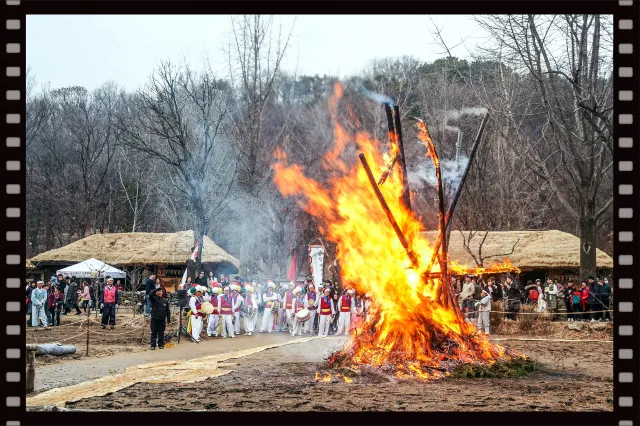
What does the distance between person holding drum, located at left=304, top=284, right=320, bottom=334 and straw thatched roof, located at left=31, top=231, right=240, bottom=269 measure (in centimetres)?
1567

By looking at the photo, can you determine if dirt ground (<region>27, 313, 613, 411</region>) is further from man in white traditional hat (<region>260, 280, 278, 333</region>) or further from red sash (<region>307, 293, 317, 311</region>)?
man in white traditional hat (<region>260, 280, 278, 333</region>)

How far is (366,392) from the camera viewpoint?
42.9 ft

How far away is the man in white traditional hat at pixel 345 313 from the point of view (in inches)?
1064

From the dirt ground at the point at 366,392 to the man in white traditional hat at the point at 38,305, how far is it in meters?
13.7

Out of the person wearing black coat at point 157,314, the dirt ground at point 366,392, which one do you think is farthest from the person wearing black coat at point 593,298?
the person wearing black coat at point 157,314

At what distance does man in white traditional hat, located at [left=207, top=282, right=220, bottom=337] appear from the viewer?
25797mm

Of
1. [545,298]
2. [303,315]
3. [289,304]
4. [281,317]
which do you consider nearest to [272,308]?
[281,317]

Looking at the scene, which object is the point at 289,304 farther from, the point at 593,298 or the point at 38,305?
the point at 593,298

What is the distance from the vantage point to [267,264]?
4519 centimetres

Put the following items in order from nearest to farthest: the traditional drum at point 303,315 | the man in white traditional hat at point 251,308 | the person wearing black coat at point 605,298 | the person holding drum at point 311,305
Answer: the person wearing black coat at point 605,298 < the traditional drum at point 303,315 < the person holding drum at point 311,305 < the man in white traditional hat at point 251,308

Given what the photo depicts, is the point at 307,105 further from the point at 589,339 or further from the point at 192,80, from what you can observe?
the point at 589,339
